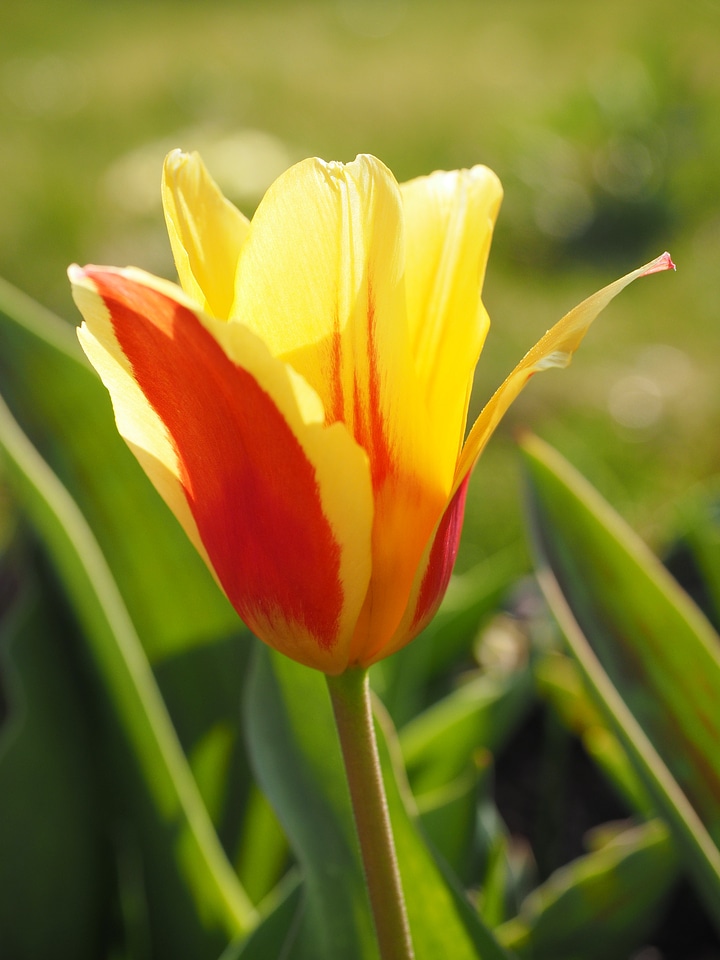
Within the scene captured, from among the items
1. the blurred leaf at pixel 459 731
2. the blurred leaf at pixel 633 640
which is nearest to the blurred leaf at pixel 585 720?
the blurred leaf at pixel 459 731

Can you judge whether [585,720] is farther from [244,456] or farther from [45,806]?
[244,456]

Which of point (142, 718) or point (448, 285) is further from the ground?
point (448, 285)

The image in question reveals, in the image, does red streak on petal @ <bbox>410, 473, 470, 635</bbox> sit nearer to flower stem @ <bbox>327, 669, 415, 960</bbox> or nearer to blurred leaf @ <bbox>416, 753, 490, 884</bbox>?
flower stem @ <bbox>327, 669, 415, 960</bbox>

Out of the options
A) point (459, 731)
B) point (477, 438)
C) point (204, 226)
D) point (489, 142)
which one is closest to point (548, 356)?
point (477, 438)

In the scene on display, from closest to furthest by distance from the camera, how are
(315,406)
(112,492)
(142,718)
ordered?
(315,406) → (142,718) → (112,492)

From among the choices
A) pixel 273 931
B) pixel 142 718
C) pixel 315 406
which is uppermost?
pixel 315 406

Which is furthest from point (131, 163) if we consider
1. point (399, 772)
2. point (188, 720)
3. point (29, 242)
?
point (399, 772)
